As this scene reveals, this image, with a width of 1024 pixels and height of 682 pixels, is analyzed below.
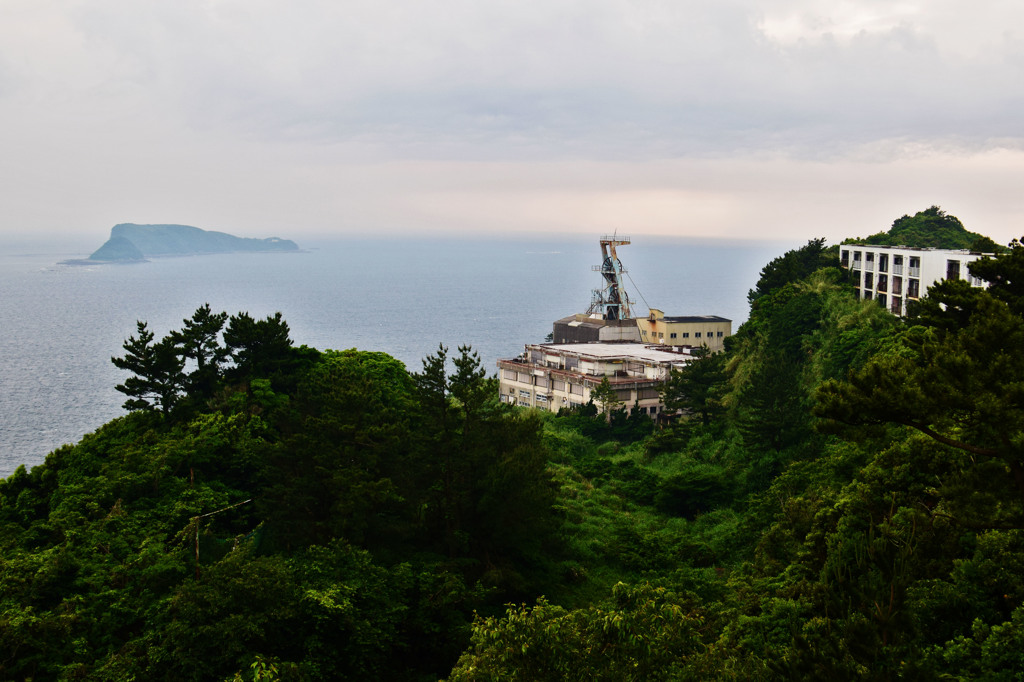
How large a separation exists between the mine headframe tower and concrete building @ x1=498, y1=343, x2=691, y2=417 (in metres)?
14.2

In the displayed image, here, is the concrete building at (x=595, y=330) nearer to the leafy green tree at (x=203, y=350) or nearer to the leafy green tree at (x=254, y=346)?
the leafy green tree at (x=254, y=346)

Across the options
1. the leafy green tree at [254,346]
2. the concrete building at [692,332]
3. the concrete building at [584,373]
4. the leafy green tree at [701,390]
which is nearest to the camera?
the leafy green tree at [254,346]

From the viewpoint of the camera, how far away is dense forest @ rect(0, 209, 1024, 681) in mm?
14953

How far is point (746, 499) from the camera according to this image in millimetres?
37125

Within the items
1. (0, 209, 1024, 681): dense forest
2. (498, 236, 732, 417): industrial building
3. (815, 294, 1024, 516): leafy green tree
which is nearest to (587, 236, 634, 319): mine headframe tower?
(498, 236, 732, 417): industrial building

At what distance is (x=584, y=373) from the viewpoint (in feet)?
203

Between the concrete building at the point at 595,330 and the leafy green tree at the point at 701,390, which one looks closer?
the leafy green tree at the point at 701,390

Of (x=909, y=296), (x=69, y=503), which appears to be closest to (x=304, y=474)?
(x=69, y=503)

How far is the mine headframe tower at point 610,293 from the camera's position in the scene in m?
85.5

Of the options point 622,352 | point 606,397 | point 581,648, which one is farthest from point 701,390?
point 581,648

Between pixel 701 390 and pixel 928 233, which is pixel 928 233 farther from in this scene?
pixel 701 390

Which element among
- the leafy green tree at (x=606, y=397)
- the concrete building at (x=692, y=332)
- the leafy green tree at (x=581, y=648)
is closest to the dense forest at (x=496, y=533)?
the leafy green tree at (x=581, y=648)

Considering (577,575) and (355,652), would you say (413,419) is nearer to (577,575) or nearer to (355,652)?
(577,575)

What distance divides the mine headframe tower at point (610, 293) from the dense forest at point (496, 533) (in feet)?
145
